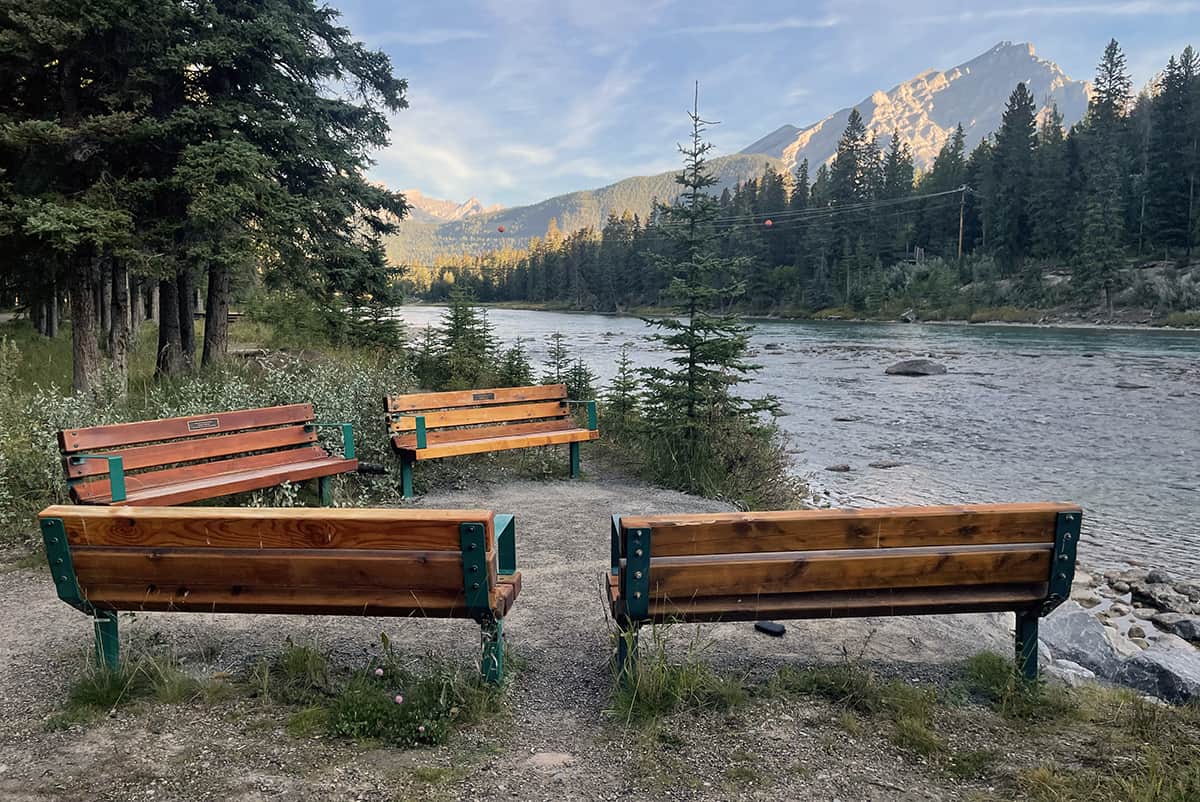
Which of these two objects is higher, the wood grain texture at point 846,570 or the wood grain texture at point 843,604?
the wood grain texture at point 846,570

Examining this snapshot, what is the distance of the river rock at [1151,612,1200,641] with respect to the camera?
6211mm

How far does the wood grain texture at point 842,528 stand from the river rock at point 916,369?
25.5 m

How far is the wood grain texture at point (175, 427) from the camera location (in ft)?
17.2

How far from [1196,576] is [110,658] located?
30.5 feet

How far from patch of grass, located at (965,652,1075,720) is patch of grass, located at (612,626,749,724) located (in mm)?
1121

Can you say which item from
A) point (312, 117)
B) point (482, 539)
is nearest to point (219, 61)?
point (312, 117)

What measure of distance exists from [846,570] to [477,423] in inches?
217

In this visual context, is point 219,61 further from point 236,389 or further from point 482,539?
point 482,539

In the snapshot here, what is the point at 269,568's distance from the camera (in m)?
3.06

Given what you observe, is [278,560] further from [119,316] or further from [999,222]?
[999,222]

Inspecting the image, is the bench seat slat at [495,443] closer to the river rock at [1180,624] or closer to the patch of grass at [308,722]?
the patch of grass at [308,722]

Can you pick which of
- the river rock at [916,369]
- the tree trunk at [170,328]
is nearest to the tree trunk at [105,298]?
the tree trunk at [170,328]

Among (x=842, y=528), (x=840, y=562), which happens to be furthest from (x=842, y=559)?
(x=842, y=528)

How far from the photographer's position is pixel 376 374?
10234 mm
